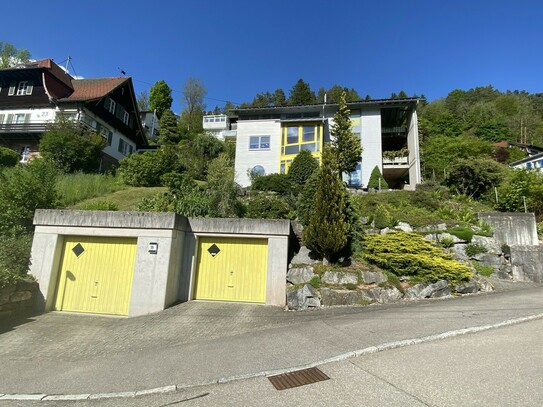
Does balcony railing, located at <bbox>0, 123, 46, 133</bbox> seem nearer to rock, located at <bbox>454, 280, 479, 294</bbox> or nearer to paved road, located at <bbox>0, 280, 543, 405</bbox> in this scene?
paved road, located at <bbox>0, 280, 543, 405</bbox>

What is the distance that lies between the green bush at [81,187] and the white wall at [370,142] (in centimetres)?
1952

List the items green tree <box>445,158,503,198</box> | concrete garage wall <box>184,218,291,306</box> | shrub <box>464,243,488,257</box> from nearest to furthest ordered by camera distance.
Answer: concrete garage wall <box>184,218,291,306</box>, shrub <box>464,243,488,257</box>, green tree <box>445,158,503,198</box>

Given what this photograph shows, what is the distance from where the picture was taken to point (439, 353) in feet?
16.3

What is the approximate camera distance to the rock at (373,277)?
947cm

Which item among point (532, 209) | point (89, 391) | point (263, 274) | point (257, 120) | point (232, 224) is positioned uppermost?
point (257, 120)

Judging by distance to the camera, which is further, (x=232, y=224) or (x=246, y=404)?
(x=232, y=224)

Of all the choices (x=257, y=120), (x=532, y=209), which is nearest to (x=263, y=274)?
(x=532, y=209)

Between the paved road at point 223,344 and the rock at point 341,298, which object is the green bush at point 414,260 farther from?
the rock at point 341,298

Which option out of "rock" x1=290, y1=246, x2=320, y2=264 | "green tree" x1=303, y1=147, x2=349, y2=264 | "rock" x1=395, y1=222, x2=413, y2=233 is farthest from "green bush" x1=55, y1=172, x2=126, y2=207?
"rock" x1=395, y1=222, x2=413, y2=233

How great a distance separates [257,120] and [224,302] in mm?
23701

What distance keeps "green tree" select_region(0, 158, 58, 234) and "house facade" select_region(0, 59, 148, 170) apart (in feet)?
63.8

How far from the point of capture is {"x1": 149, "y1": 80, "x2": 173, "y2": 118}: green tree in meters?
60.0

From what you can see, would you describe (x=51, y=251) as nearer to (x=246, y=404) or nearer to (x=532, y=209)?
(x=246, y=404)

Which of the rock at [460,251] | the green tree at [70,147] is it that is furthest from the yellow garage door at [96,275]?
the green tree at [70,147]
